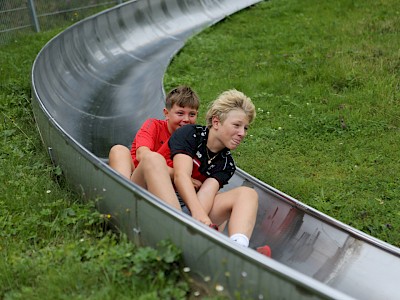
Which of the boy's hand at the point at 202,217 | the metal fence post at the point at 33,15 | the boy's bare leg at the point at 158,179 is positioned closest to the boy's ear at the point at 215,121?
the boy's bare leg at the point at 158,179

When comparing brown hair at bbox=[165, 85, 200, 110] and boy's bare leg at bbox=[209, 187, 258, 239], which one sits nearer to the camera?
boy's bare leg at bbox=[209, 187, 258, 239]

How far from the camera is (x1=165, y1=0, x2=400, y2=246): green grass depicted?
4.96m

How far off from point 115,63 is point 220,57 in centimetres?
178

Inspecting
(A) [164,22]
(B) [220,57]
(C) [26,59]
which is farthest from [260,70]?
(A) [164,22]

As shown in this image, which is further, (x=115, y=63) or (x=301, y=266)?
(x=115, y=63)

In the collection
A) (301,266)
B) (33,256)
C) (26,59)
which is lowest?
(301,266)

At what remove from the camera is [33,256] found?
134 inches

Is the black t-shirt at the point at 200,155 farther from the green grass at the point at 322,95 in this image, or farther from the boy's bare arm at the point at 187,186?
the green grass at the point at 322,95

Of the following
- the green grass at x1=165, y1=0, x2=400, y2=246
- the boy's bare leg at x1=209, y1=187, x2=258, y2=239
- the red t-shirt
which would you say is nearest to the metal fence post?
the green grass at x1=165, y1=0, x2=400, y2=246

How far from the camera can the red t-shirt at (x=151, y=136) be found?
4.38 metres

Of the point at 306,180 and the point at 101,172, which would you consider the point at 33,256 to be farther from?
the point at 306,180

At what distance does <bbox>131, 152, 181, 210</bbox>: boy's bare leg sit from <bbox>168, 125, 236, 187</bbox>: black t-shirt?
24 cm

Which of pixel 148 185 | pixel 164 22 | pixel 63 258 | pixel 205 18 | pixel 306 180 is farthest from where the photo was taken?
pixel 205 18

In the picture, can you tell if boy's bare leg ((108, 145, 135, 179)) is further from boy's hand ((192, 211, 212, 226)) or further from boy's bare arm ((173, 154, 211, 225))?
boy's hand ((192, 211, 212, 226))
